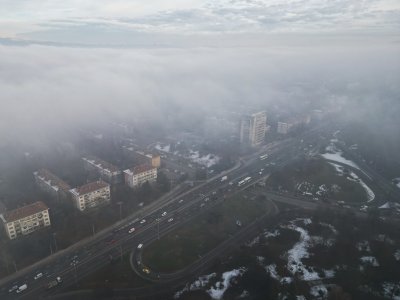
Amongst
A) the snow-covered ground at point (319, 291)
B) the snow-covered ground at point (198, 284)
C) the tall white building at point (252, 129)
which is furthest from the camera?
the tall white building at point (252, 129)

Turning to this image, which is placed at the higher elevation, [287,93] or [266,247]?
[266,247]

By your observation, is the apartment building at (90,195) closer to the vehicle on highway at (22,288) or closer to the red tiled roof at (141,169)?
the red tiled roof at (141,169)

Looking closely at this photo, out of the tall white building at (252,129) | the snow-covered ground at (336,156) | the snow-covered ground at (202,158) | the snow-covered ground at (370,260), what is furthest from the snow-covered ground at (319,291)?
the tall white building at (252,129)

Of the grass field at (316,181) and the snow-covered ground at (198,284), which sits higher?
the snow-covered ground at (198,284)

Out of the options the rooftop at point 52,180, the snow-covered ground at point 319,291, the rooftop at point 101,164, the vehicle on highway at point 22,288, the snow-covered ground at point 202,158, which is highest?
the snow-covered ground at point 319,291

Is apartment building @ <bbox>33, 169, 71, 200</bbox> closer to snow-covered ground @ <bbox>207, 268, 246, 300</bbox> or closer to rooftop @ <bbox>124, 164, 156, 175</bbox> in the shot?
rooftop @ <bbox>124, 164, 156, 175</bbox>

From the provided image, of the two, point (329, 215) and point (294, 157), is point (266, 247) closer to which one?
point (329, 215)

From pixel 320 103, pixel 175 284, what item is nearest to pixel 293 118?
pixel 320 103
